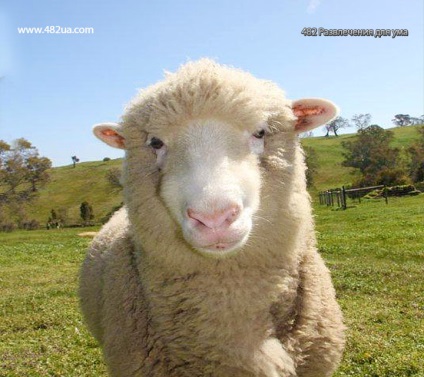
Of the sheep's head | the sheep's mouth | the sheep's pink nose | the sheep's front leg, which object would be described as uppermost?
the sheep's head

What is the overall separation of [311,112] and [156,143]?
1.08 meters

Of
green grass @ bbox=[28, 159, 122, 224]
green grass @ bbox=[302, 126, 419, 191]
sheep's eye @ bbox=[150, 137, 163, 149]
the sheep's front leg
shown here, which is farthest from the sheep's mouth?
green grass @ bbox=[28, 159, 122, 224]

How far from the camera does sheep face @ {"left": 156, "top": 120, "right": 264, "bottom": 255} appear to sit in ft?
→ 7.57

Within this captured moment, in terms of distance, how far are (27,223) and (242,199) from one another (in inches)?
1864

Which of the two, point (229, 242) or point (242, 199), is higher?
point (242, 199)

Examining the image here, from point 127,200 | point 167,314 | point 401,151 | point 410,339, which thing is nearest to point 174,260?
point 167,314

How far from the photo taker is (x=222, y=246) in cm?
240

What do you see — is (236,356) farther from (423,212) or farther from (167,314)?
(423,212)

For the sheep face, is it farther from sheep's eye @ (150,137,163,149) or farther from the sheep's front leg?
the sheep's front leg

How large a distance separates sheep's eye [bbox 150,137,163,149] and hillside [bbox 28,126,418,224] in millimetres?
51768

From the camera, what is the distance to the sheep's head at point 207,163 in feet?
7.64

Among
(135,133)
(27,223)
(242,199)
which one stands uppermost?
(135,133)

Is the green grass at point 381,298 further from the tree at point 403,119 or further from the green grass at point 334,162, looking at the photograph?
the tree at point 403,119

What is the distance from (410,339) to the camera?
588 cm
